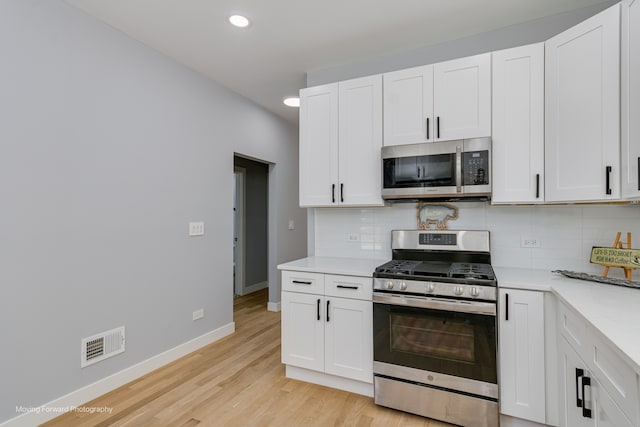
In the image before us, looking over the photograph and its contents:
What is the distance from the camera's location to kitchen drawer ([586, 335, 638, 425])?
3.13 ft

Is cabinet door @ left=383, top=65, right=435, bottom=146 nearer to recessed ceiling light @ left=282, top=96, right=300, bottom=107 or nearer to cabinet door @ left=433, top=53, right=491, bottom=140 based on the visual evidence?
cabinet door @ left=433, top=53, right=491, bottom=140

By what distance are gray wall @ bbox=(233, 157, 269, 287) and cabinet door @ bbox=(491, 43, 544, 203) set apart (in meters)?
4.00

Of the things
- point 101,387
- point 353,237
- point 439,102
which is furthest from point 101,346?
point 439,102

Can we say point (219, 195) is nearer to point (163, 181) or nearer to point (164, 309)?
point (163, 181)

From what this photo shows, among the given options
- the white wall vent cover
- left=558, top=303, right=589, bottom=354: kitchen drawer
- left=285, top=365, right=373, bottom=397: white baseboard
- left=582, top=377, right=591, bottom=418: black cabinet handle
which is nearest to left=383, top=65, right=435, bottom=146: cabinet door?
Result: left=558, top=303, right=589, bottom=354: kitchen drawer

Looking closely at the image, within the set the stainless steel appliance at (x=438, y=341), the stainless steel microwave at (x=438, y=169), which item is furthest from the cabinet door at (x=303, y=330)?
the stainless steel microwave at (x=438, y=169)

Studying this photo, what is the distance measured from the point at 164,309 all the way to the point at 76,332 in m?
0.72

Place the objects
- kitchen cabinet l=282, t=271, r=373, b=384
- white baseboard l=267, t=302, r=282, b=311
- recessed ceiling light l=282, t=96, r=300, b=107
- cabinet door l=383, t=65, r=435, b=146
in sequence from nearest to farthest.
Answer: kitchen cabinet l=282, t=271, r=373, b=384 < cabinet door l=383, t=65, r=435, b=146 < recessed ceiling light l=282, t=96, r=300, b=107 < white baseboard l=267, t=302, r=282, b=311

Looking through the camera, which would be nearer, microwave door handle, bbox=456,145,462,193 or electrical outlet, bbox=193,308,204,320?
microwave door handle, bbox=456,145,462,193

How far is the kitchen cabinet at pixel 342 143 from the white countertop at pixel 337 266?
494mm

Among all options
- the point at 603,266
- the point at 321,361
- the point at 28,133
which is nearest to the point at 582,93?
the point at 603,266

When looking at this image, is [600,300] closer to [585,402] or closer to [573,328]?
[573,328]

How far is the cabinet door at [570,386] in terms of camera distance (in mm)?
1436

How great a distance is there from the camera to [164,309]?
2818 mm
